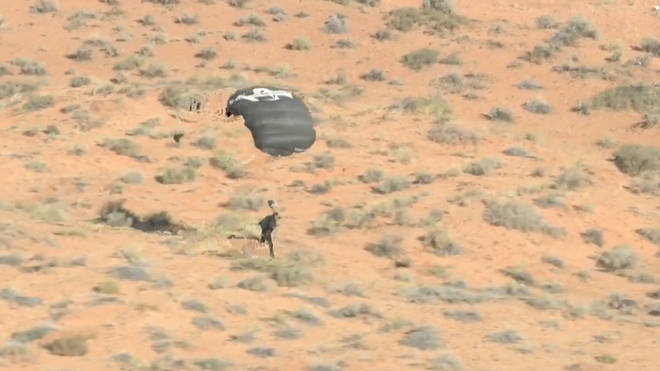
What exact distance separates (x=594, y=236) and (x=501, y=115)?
11626mm

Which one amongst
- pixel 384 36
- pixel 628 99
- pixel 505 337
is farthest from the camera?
pixel 384 36

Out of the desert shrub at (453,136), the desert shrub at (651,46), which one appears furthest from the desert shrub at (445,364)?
the desert shrub at (651,46)

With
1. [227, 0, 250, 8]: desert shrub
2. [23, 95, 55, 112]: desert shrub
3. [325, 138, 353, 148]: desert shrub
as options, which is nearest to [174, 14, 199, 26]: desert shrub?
[227, 0, 250, 8]: desert shrub

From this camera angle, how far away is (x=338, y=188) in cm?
2584

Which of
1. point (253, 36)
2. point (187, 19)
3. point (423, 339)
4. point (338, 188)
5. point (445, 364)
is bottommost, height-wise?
point (338, 188)

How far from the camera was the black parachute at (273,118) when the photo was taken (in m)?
22.1

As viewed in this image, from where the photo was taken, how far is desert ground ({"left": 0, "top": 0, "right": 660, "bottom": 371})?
48.5ft

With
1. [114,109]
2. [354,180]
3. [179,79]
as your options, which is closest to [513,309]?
[354,180]

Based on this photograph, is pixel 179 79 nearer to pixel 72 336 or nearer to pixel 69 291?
pixel 69 291

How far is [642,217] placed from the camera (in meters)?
23.8

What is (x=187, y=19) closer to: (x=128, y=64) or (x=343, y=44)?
(x=128, y=64)

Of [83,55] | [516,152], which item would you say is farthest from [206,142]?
[83,55]

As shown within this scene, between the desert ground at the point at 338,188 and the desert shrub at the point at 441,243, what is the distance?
0.08 metres

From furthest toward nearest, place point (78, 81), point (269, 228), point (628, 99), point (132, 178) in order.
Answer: point (78, 81) < point (628, 99) < point (132, 178) < point (269, 228)
